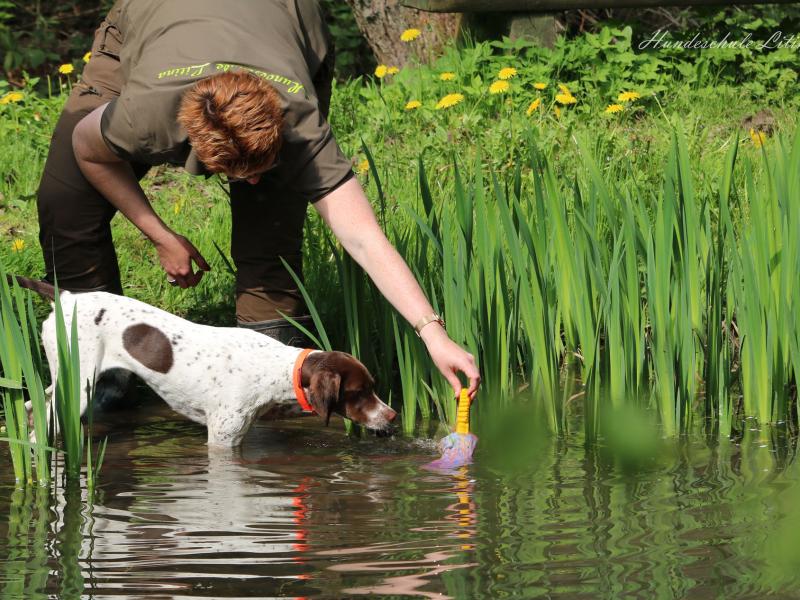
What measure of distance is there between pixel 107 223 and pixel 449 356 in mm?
1748

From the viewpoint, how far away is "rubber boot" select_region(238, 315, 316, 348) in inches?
182

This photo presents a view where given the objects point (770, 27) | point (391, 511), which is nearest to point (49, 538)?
point (391, 511)

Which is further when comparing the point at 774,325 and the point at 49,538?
the point at 774,325

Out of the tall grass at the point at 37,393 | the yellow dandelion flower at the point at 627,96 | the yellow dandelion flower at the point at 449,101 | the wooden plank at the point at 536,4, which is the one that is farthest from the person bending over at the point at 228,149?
the wooden plank at the point at 536,4

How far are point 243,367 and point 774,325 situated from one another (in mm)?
1806

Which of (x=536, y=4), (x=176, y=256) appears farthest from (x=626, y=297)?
(x=536, y=4)

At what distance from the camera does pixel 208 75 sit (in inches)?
142

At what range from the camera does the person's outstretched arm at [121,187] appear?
3.96 m

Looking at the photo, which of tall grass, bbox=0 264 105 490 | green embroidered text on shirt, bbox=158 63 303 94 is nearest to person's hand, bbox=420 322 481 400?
green embroidered text on shirt, bbox=158 63 303 94

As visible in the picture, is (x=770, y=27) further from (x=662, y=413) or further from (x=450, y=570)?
(x=450, y=570)

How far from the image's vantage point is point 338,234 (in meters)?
3.77

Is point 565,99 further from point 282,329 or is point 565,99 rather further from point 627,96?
point 282,329

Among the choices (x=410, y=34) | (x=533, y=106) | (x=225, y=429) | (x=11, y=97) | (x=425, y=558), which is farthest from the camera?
(x=410, y=34)

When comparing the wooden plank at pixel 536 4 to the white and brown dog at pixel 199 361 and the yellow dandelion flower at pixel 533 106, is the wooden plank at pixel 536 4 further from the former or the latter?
the white and brown dog at pixel 199 361
